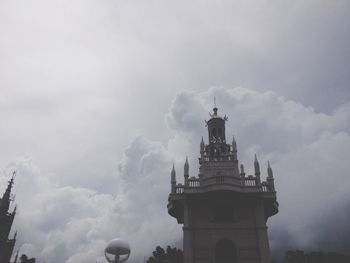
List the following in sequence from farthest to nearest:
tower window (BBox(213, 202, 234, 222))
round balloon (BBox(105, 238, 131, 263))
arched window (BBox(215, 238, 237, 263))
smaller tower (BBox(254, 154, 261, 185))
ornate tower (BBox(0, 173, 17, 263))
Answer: ornate tower (BBox(0, 173, 17, 263)), smaller tower (BBox(254, 154, 261, 185)), tower window (BBox(213, 202, 234, 222)), arched window (BBox(215, 238, 237, 263)), round balloon (BBox(105, 238, 131, 263))

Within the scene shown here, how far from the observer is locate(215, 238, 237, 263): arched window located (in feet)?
110

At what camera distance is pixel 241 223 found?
3512 cm

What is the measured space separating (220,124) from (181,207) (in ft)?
43.0

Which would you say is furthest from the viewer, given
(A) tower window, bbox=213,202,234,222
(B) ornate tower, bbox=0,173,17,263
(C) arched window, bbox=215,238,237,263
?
(B) ornate tower, bbox=0,173,17,263

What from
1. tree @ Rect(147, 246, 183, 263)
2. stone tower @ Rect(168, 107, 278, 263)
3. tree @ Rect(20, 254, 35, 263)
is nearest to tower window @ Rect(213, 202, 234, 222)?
stone tower @ Rect(168, 107, 278, 263)

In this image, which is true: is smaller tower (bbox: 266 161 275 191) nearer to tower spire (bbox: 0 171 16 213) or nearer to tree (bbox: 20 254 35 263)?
tree (bbox: 20 254 35 263)

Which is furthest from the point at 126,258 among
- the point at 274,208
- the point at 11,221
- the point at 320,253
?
the point at 11,221

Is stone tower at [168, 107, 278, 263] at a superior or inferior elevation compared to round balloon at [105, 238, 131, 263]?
superior

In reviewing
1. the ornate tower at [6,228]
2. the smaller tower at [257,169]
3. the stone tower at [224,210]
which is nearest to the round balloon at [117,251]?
the stone tower at [224,210]

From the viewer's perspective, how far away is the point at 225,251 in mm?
33969

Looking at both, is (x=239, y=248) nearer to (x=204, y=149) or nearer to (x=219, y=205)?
(x=219, y=205)


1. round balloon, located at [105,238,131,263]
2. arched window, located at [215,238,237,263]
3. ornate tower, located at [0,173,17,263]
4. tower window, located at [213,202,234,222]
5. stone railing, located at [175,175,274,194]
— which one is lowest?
round balloon, located at [105,238,131,263]

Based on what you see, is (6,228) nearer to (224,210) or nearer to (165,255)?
(165,255)

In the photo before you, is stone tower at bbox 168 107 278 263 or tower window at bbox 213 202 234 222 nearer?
stone tower at bbox 168 107 278 263
